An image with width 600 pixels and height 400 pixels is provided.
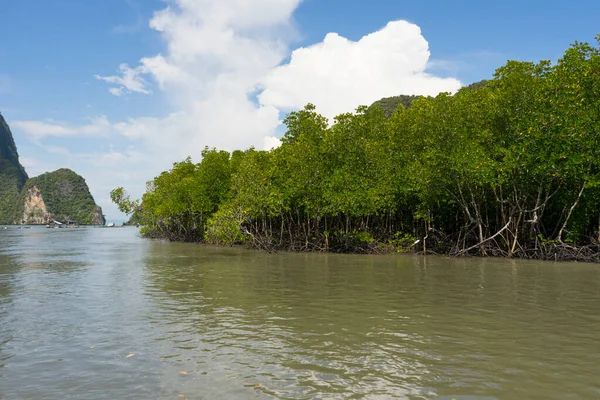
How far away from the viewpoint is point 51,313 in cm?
998

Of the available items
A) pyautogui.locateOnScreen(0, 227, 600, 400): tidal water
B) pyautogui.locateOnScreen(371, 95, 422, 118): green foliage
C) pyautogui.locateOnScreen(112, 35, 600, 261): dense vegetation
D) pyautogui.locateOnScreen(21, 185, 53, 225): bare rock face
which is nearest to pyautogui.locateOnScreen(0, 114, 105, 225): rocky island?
pyautogui.locateOnScreen(21, 185, 53, 225): bare rock face

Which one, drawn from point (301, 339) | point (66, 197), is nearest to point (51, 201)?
point (66, 197)

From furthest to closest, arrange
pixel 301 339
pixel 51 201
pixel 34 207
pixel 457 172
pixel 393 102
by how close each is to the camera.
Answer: pixel 51 201, pixel 34 207, pixel 393 102, pixel 457 172, pixel 301 339

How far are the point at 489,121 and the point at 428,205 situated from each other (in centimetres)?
634

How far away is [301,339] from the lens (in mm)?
7680

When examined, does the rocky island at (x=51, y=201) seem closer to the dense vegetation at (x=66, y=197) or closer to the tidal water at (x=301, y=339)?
the dense vegetation at (x=66, y=197)

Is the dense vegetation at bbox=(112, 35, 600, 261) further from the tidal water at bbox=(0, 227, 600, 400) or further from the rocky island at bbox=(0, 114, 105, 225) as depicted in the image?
the rocky island at bbox=(0, 114, 105, 225)

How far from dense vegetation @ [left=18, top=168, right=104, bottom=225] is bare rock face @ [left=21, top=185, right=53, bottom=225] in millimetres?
1634

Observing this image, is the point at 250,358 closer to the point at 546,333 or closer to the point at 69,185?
the point at 546,333

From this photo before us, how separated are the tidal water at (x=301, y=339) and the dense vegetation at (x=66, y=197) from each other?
187449mm

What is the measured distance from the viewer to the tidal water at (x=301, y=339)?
18.0 ft

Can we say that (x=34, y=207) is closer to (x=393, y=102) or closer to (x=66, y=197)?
(x=66, y=197)

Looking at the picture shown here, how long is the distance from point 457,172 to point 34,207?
653 ft

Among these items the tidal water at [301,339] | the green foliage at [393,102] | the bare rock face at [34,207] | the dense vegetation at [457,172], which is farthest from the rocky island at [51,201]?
the tidal water at [301,339]
